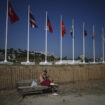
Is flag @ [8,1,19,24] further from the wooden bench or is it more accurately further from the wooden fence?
the wooden bench

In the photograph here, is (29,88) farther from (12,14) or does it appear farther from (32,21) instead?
(32,21)

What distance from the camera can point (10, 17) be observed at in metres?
11.5

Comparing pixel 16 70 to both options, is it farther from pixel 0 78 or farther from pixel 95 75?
pixel 95 75

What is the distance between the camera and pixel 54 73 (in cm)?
1085

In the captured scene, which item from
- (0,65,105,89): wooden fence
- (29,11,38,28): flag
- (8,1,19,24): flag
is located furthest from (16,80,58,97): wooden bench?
(29,11,38,28): flag

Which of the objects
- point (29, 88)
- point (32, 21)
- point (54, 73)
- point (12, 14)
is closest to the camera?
point (29, 88)

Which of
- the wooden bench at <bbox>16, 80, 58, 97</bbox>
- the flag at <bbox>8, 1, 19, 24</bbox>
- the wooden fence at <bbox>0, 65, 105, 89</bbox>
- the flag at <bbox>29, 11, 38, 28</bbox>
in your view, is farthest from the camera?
the flag at <bbox>29, 11, 38, 28</bbox>

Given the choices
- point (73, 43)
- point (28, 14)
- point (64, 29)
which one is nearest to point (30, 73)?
point (28, 14)

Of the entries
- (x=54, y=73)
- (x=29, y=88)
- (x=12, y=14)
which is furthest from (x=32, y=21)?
(x=29, y=88)

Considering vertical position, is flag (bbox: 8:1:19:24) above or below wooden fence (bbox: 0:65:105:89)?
above

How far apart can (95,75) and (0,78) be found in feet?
30.9

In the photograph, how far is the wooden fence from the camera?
8531 mm

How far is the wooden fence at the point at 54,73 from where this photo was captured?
28.0 feet

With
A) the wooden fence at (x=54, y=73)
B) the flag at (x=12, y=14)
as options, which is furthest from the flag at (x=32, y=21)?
the wooden fence at (x=54, y=73)
